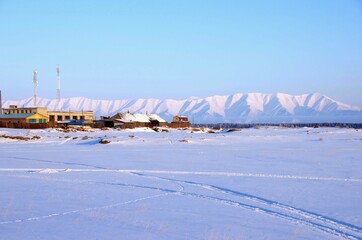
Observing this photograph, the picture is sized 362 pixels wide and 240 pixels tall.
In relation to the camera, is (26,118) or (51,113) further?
(51,113)

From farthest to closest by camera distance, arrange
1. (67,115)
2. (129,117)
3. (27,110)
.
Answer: (67,115) → (129,117) → (27,110)

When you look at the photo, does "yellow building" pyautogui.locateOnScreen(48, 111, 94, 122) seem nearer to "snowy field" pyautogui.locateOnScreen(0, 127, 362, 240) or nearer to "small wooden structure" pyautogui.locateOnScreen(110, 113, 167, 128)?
"small wooden structure" pyautogui.locateOnScreen(110, 113, 167, 128)

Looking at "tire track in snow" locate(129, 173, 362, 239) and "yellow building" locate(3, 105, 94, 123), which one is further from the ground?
"yellow building" locate(3, 105, 94, 123)

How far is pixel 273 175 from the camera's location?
13797 millimetres

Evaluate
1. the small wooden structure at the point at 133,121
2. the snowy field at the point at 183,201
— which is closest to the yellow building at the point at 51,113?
the small wooden structure at the point at 133,121

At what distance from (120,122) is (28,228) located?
219 ft

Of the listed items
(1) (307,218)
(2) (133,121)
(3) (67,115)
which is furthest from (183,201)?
(3) (67,115)

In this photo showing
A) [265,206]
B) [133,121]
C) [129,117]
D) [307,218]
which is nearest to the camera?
[307,218]

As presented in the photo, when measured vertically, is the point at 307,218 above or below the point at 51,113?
below

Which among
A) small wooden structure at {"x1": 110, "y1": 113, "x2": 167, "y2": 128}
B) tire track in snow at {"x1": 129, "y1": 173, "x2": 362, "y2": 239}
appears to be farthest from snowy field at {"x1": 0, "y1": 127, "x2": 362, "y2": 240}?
small wooden structure at {"x1": 110, "y1": 113, "x2": 167, "y2": 128}

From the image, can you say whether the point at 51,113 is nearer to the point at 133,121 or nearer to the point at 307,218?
the point at 133,121

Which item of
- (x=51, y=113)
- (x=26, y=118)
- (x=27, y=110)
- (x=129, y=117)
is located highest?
(x=27, y=110)

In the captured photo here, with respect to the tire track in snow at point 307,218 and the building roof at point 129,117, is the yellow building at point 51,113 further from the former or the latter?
the tire track in snow at point 307,218

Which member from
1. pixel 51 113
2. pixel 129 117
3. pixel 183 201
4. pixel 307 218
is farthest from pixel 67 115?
pixel 307 218
